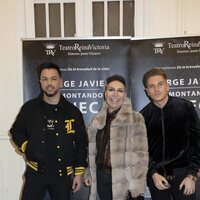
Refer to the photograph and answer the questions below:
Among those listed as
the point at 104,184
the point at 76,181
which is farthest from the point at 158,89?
the point at 76,181

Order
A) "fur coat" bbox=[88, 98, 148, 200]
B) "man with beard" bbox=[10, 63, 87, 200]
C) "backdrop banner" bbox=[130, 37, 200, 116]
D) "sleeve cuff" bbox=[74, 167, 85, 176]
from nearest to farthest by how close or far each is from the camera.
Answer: "fur coat" bbox=[88, 98, 148, 200] < "man with beard" bbox=[10, 63, 87, 200] < "sleeve cuff" bbox=[74, 167, 85, 176] < "backdrop banner" bbox=[130, 37, 200, 116]

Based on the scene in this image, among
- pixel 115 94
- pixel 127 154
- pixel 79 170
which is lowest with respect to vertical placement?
pixel 79 170

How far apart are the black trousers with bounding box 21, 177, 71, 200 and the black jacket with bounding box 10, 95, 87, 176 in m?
0.09

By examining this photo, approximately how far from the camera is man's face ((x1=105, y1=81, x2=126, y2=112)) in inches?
82.7

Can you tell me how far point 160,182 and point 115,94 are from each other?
0.73 metres

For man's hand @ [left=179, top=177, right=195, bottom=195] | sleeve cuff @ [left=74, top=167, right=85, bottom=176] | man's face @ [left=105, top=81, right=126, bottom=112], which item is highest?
man's face @ [left=105, top=81, right=126, bottom=112]

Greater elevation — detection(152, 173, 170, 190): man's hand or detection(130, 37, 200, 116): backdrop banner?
detection(130, 37, 200, 116): backdrop banner

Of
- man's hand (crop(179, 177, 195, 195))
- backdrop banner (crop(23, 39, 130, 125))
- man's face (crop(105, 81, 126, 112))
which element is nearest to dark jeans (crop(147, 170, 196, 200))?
man's hand (crop(179, 177, 195, 195))

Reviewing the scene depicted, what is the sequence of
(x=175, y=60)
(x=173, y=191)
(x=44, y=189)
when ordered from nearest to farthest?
1. (x=173, y=191)
2. (x=44, y=189)
3. (x=175, y=60)

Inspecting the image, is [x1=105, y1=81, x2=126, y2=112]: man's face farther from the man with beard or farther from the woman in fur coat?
the man with beard

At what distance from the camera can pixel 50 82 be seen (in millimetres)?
2215

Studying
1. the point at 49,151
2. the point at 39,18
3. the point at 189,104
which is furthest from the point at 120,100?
the point at 39,18

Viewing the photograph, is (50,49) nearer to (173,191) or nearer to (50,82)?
(50,82)

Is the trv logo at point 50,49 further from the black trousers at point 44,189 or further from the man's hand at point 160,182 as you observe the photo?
the man's hand at point 160,182
